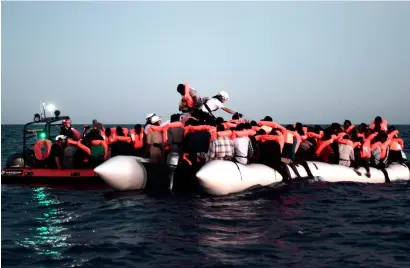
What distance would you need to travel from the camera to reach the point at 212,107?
581 inches

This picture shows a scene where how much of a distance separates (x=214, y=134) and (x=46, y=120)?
7293 millimetres

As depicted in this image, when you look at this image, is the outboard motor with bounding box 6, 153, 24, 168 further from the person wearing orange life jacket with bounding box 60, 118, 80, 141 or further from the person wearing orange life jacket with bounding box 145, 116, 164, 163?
the person wearing orange life jacket with bounding box 145, 116, 164, 163

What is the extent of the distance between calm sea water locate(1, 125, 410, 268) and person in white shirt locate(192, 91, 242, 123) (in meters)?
2.66

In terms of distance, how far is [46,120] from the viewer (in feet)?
56.5

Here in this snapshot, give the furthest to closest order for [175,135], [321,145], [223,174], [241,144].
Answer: [321,145] < [175,135] < [241,144] < [223,174]

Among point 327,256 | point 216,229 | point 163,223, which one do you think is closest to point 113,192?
point 163,223

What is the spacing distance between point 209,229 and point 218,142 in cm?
386

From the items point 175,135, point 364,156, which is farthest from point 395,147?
point 175,135

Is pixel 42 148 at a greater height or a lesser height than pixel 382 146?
lesser

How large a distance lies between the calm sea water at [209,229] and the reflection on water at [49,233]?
0.02 m

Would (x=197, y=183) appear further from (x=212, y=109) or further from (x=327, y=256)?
(x=327, y=256)

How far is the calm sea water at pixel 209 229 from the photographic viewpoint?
24.6 ft

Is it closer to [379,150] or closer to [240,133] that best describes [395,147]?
[379,150]

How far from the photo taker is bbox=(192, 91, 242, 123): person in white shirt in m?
14.3
